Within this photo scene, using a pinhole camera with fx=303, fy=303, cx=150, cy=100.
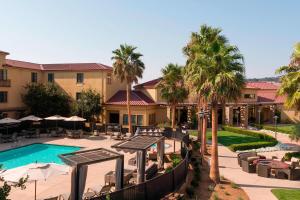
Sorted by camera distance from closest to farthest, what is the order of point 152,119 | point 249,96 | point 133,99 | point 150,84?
point 133,99, point 152,119, point 150,84, point 249,96

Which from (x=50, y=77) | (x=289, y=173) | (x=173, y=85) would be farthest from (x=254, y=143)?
(x=50, y=77)

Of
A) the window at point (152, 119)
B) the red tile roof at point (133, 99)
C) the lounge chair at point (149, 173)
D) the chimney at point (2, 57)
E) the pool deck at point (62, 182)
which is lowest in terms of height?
the pool deck at point (62, 182)

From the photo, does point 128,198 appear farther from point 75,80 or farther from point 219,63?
point 75,80

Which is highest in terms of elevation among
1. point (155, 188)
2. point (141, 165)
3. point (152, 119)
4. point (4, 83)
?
point (4, 83)

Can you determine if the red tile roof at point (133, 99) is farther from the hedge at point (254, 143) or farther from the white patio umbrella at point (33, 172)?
the white patio umbrella at point (33, 172)

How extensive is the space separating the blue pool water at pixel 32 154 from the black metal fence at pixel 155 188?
12.9 metres

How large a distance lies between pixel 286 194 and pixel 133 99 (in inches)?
1092

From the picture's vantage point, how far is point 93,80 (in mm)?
41875

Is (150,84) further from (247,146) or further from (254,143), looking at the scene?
(247,146)

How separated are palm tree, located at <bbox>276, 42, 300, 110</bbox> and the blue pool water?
18.8m

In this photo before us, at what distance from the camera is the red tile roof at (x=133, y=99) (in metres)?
40.8

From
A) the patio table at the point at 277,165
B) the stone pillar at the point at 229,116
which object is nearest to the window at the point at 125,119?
the stone pillar at the point at 229,116

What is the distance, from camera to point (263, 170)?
19844 millimetres

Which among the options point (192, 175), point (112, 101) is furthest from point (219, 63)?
point (112, 101)
